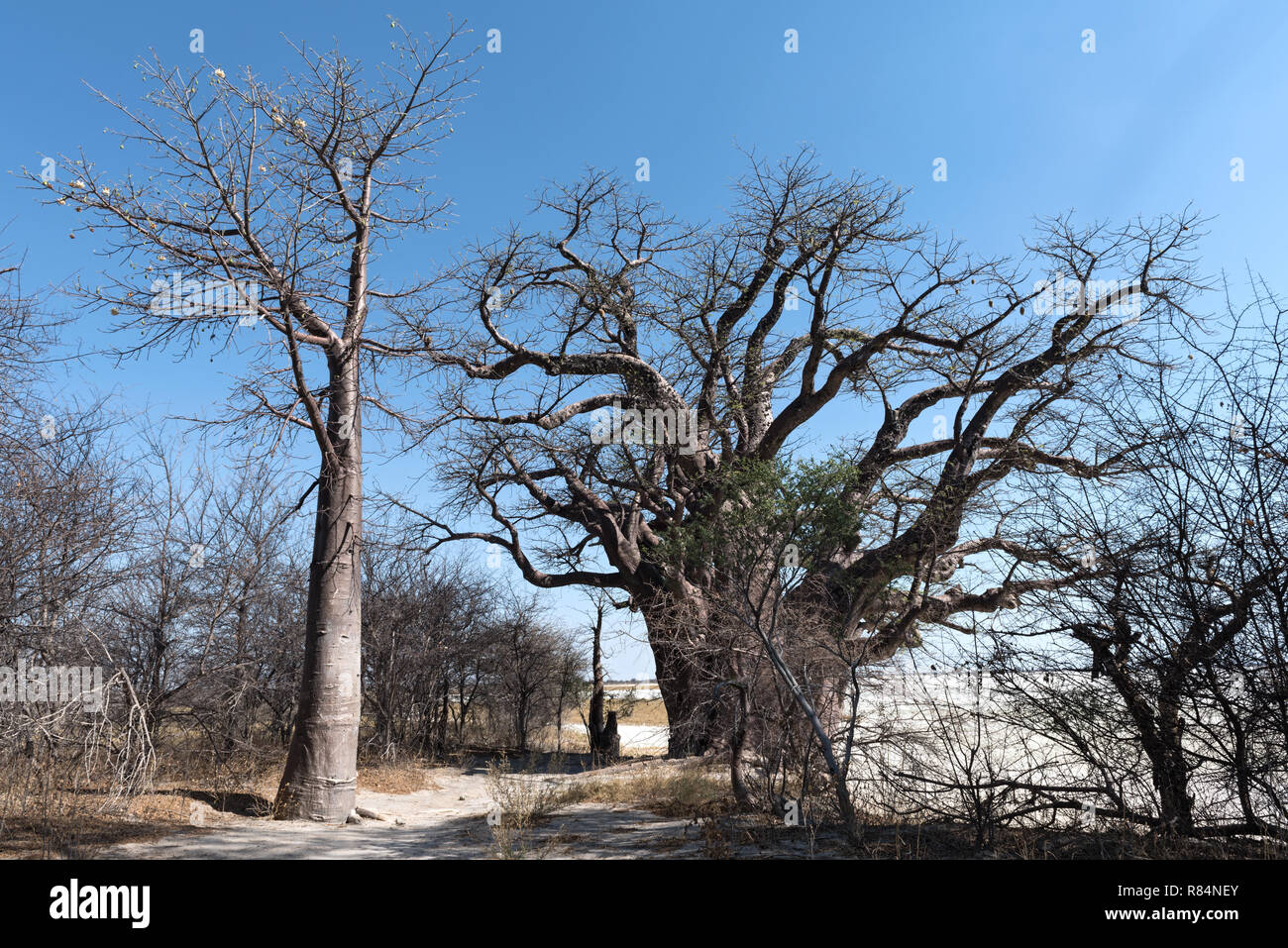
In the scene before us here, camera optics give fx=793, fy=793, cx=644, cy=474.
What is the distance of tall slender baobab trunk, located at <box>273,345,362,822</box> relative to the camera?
7637 millimetres

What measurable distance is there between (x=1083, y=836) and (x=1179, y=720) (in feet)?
3.54

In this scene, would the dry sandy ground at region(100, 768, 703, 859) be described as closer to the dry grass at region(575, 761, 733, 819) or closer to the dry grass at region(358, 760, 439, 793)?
the dry grass at region(575, 761, 733, 819)

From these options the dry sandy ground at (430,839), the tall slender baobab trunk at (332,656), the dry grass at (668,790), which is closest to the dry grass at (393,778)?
the dry sandy ground at (430,839)

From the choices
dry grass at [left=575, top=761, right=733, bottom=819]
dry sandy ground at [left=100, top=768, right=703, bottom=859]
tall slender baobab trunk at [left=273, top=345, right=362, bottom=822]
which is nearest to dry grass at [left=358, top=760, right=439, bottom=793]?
dry sandy ground at [left=100, top=768, right=703, bottom=859]

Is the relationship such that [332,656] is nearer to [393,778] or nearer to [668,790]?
[668,790]

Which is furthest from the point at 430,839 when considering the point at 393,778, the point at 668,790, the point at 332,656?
the point at 393,778

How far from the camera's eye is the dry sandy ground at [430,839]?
5848 millimetres

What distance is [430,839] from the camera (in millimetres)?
6887

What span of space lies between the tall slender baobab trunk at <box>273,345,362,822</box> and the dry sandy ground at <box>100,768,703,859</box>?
0.33 m

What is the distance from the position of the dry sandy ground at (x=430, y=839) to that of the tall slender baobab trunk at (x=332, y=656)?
332 millimetres

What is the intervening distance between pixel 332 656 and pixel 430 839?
2074 mm

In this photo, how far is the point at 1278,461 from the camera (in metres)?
4.49
